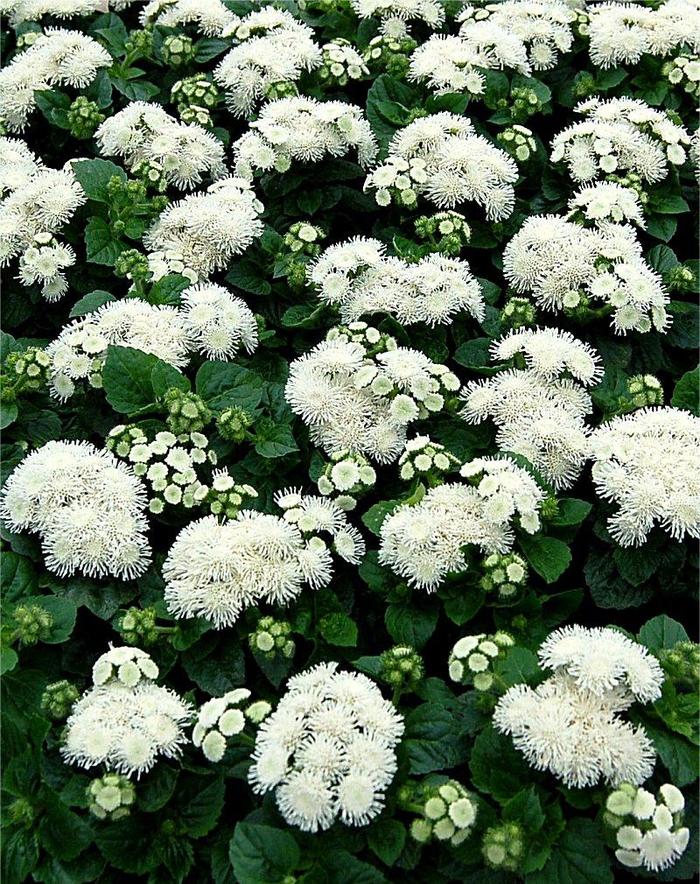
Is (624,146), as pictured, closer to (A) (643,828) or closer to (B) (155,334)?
(B) (155,334)

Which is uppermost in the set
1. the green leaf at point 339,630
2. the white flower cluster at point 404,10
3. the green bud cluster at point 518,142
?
the white flower cluster at point 404,10

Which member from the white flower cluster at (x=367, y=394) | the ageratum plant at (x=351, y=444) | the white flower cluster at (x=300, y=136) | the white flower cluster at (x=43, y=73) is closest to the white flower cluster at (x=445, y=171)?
the ageratum plant at (x=351, y=444)

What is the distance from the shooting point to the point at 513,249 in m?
3.37

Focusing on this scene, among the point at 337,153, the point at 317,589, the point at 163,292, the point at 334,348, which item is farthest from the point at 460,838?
the point at 337,153

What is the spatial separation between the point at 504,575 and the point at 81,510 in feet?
3.67

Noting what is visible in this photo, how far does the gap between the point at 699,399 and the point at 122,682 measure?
180 centimetres

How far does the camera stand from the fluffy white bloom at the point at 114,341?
3018 millimetres

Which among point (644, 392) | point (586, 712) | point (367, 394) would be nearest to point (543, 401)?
point (644, 392)

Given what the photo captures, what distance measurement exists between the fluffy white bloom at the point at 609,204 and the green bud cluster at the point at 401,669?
1716 millimetres

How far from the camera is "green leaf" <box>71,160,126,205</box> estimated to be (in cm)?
348

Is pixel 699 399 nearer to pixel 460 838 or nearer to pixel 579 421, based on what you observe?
pixel 579 421

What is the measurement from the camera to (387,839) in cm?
212

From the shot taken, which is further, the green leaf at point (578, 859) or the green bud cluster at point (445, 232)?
the green bud cluster at point (445, 232)

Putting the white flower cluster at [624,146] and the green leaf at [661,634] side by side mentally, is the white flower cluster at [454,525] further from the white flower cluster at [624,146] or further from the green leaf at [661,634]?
the white flower cluster at [624,146]
